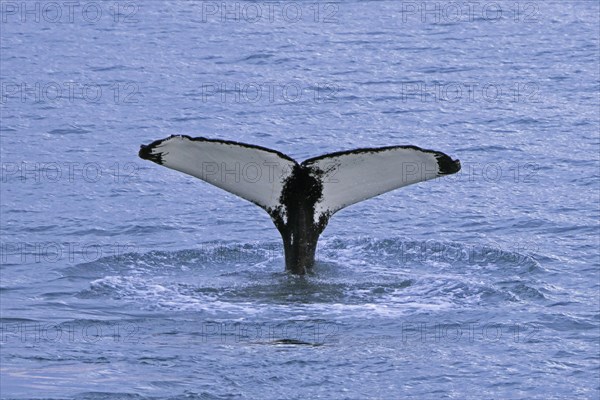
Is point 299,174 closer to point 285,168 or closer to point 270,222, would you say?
point 285,168

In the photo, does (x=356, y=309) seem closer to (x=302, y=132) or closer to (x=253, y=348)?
(x=253, y=348)

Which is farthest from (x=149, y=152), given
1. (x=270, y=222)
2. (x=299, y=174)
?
(x=270, y=222)

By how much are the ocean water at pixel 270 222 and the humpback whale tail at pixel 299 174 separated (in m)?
0.55

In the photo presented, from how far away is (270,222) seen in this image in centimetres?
1573

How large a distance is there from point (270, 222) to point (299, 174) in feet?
12.4

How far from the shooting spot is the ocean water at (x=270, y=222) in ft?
34.7

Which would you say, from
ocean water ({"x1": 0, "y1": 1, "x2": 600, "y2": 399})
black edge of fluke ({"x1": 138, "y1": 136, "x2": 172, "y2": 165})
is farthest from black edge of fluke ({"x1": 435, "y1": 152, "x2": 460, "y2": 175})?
black edge of fluke ({"x1": 138, "y1": 136, "x2": 172, "y2": 165})

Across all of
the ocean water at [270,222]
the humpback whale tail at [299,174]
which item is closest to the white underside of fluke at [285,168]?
the humpback whale tail at [299,174]

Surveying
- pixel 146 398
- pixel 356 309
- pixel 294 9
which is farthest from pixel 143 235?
pixel 294 9

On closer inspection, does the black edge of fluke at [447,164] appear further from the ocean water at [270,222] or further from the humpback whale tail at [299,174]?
the ocean water at [270,222]

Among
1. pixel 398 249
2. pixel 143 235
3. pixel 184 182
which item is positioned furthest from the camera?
pixel 184 182

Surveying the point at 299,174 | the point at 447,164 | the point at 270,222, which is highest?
the point at 447,164

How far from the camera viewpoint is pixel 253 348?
35.4 feet

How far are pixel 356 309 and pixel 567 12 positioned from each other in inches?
632
